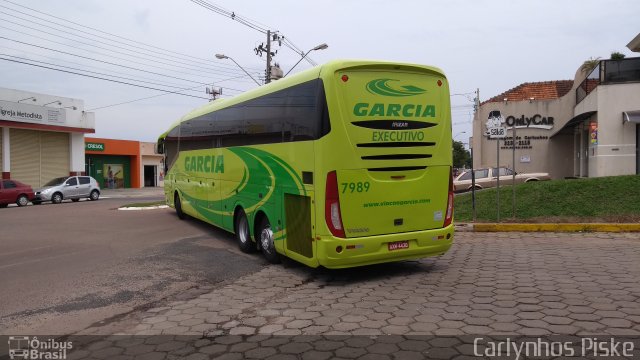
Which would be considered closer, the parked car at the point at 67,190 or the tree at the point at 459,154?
the parked car at the point at 67,190

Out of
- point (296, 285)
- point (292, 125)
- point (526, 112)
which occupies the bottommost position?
point (296, 285)

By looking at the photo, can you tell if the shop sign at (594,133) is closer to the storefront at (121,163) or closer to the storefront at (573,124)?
the storefront at (573,124)

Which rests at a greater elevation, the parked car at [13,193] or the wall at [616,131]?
the wall at [616,131]

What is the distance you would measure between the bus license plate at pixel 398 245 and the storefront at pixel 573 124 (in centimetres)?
592

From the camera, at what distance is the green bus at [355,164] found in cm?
673

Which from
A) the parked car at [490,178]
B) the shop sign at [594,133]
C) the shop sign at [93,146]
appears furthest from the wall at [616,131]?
the shop sign at [93,146]

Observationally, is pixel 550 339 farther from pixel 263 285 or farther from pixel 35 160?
pixel 35 160

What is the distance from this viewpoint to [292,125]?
7.50m

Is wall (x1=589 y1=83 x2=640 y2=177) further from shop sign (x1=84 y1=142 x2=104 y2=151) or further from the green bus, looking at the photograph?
shop sign (x1=84 y1=142 x2=104 y2=151)

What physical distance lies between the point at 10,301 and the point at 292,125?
449 cm

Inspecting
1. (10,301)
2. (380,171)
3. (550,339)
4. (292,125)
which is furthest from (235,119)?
(550,339)

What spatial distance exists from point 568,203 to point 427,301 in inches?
362

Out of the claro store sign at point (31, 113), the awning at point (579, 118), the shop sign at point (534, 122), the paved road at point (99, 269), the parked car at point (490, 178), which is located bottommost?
the paved road at point (99, 269)

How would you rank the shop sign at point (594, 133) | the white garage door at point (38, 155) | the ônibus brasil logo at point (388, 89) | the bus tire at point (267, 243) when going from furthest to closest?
1. the white garage door at point (38, 155)
2. the shop sign at point (594, 133)
3. the bus tire at point (267, 243)
4. the ônibus brasil logo at point (388, 89)
